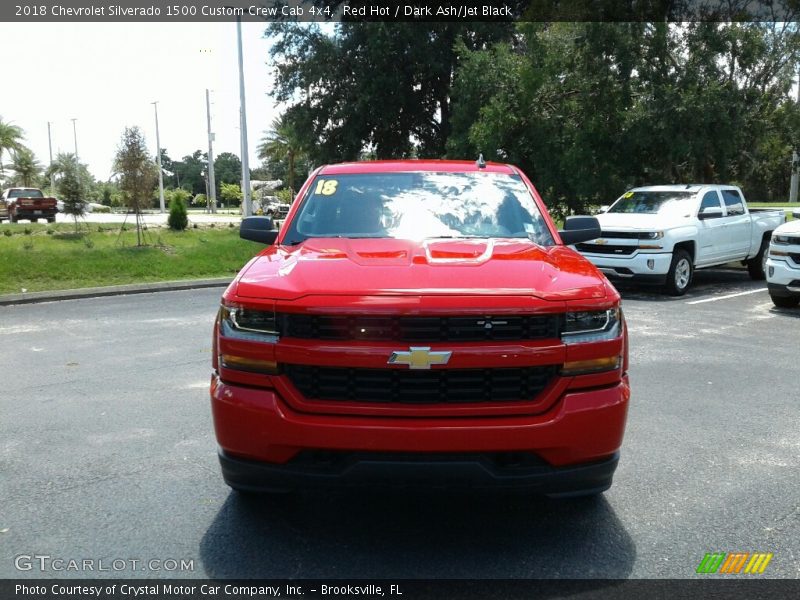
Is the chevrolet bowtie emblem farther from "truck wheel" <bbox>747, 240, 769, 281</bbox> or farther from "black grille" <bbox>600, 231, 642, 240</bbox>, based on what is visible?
"truck wheel" <bbox>747, 240, 769, 281</bbox>

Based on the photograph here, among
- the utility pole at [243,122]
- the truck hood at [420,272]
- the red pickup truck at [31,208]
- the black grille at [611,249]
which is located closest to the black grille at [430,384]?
the truck hood at [420,272]

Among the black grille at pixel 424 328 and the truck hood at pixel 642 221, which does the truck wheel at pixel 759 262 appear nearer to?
the truck hood at pixel 642 221

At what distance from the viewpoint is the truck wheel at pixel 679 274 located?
1233 centimetres

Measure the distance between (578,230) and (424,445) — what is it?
2516mm

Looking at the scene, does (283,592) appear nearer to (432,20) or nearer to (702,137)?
(702,137)

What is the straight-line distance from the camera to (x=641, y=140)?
17125mm

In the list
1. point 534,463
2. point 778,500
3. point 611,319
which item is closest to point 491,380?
point 534,463

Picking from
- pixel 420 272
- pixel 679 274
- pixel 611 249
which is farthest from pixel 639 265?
pixel 420 272

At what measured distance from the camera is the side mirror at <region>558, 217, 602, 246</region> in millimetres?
5016

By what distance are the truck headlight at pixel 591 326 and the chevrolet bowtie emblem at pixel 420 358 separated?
54cm

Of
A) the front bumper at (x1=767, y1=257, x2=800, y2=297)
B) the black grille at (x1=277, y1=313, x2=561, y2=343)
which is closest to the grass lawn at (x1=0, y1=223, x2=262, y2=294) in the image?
the front bumper at (x1=767, y1=257, x2=800, y2=297)

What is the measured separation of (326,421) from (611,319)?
1334 millimetres

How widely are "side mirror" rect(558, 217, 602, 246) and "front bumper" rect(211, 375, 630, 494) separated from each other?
1916 mm

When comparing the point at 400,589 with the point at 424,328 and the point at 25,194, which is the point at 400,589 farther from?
the point at 25,194
